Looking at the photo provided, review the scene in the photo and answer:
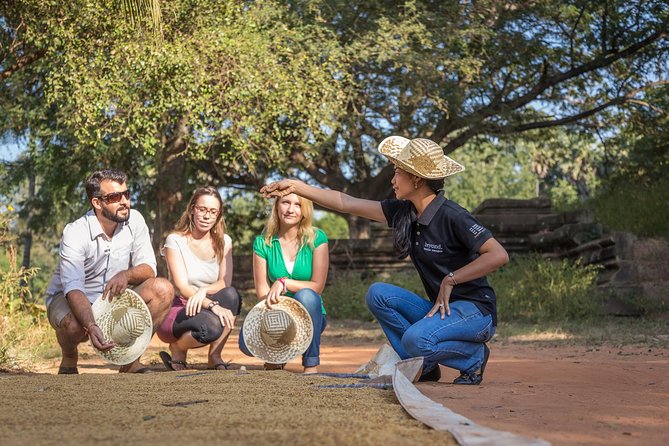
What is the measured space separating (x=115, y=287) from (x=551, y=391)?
283 centimetres

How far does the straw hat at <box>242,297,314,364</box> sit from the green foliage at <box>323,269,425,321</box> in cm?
598

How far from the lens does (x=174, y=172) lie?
46.0 ft

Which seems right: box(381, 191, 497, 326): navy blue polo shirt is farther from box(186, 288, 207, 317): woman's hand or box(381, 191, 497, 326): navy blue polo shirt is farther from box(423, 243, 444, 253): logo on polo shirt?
box(186, 288, 207, 317): woman's hand

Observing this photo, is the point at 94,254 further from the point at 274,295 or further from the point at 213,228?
the point at 274,295

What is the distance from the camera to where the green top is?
6238mm

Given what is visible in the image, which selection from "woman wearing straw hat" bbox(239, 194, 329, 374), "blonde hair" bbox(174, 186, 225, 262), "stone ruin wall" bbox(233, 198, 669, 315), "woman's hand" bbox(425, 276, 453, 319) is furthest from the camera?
"stone ruin wall" bbox(233, 198, 669, 315)

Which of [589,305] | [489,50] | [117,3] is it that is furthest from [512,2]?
[117,3]

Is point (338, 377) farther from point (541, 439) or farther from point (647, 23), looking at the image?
point (647, 23)

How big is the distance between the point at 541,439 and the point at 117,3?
7.85 meters

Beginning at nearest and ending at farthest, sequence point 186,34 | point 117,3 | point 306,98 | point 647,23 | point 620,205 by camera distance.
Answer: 1. point 117,3
2. point 186,34
3. point 306,98
4. point 647,23
5. point 620,205

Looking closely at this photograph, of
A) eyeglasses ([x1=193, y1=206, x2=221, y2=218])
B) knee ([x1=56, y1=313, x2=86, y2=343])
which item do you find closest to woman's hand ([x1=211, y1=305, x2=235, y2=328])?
eyeglasses ([x1=193, y1=206, x2=221, y2=218])

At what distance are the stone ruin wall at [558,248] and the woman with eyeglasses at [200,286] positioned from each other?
6229 mm

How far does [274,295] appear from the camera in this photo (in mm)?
5918

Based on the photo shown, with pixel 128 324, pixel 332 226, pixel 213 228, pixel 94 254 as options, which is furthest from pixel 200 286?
pixel 332 226
